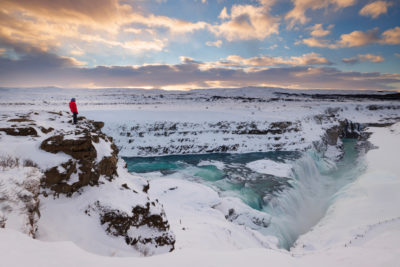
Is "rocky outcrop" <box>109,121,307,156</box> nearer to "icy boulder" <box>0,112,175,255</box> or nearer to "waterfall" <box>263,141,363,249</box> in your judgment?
"waterfall" <box>263,141,363,249</box>

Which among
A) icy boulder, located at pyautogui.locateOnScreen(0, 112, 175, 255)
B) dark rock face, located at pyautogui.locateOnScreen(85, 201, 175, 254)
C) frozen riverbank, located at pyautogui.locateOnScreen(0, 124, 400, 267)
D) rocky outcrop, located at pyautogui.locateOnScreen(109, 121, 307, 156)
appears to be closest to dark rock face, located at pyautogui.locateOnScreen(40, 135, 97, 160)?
icy boulder, located at pyautogui.locateOnScreen(0, 112, 175, 255)

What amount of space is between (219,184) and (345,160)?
19.8 m

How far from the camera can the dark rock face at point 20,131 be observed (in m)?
7.05

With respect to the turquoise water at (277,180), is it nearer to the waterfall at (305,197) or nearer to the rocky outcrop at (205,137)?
the waterfall at (305,197)

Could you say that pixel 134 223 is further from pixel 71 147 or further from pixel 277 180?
pixel 277 180

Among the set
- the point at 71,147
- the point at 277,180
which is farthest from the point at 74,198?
the point at 277,180

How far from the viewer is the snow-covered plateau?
4.06 metres

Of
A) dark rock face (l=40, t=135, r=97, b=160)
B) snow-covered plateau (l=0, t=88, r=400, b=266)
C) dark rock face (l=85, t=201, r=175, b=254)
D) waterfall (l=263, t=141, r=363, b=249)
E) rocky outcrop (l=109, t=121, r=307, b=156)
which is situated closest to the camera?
snow-covered plateau (l=0, t=88, r=400, b=266)

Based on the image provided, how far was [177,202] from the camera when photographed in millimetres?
11609

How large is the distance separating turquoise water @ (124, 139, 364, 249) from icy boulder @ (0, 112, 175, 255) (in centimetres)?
749

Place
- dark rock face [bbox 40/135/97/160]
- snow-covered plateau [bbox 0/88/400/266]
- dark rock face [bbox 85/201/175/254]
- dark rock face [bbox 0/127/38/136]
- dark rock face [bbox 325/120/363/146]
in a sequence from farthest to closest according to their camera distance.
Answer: dark rock face [bbox 325/120/363/146], dark rock face [bbox 0/127/38/136], dark rock face [bbox 40/135/97/160], dark rock face [bbox 85/201/175/254], snow-covered plateau [bbox 0/88/400/266]

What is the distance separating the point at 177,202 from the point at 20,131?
25.8 ft

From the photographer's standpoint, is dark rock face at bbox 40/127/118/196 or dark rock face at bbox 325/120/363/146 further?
dark rock face at bbox 325/120/363/146

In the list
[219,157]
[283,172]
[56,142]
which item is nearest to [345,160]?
[283,172]
